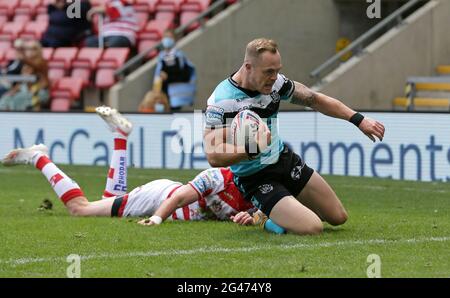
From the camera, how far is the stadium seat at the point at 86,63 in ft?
79.3

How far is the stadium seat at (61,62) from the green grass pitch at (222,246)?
11.1 meters

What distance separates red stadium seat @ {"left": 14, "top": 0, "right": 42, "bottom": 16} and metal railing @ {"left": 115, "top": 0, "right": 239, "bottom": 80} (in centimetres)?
320

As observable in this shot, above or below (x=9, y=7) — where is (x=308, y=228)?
below

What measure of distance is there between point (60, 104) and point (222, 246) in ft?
47.4

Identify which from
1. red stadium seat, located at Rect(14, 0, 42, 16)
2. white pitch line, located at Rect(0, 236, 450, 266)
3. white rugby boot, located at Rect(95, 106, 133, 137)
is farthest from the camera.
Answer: red stadium seat, located at Rect(14, 0, 42, 16)

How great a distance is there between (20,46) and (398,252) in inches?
602

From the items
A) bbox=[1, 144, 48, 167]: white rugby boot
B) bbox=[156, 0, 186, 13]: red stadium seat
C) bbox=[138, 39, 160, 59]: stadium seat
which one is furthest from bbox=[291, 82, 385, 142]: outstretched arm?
bbox=[156, 0, 186, 13]: red stadium seat

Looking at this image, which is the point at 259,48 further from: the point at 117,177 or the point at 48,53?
the point at 48,53

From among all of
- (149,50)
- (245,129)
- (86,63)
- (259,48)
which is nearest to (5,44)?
(86,63)

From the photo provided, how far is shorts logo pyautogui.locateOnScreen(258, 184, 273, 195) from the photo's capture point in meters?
10.5

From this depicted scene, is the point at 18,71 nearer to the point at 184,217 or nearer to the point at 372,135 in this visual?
the point at 184,217

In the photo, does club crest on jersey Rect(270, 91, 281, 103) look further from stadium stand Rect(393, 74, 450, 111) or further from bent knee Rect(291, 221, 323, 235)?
stadium stand Rect(393, 74, 450, 111)

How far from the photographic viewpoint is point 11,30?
86.1ft

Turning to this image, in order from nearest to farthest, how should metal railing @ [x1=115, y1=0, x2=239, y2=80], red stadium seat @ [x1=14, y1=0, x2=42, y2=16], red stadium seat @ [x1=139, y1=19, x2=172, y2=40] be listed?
1. metal railing @ [x1=115, y1=0, x2=239, y2=80]
2. red stadium seat @ [x1=139, y1=19, x2=172, y2=40]
3. red stadium seat @ [x1=14, y1=0, x2=42, y2=16]
